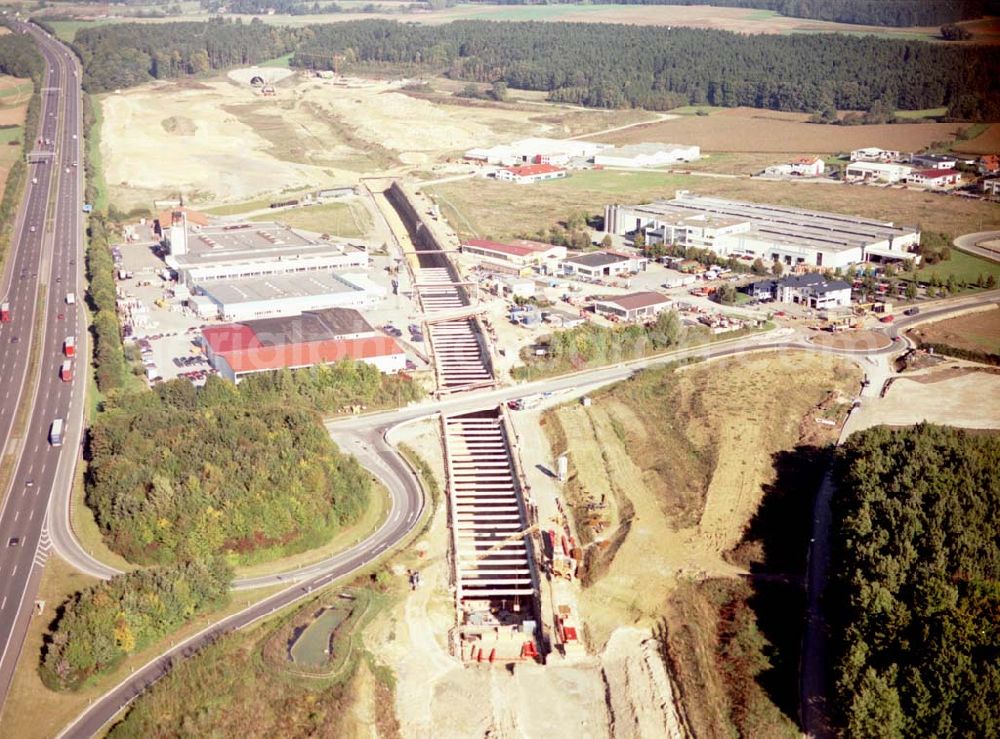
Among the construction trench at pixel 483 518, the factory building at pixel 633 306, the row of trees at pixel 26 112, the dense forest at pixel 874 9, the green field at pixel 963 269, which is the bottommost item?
the construction trench at pixel 483 518

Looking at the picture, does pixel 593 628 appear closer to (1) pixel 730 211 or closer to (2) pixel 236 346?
(2) pixel 236 346

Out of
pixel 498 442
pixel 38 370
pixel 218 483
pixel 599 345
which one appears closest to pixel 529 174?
pixel 599 345

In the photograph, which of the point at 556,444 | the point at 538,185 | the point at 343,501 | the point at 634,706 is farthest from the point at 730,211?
the point at 634,706

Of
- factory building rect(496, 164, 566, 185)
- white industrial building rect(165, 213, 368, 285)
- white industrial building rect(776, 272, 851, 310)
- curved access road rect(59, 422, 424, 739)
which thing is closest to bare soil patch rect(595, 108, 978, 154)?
factory building rect(496, 164, 566, 185)

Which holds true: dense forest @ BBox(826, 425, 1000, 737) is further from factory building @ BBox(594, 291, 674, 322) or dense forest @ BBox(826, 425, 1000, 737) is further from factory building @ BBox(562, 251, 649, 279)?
factory building @ BBox(562, 251, 649, 279)

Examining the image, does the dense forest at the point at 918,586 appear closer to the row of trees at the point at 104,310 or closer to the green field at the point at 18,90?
the row of trees at the point at 104,310

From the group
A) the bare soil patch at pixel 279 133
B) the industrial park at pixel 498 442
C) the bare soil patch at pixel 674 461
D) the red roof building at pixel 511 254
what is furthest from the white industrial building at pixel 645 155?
the bare soil patch at pixel 674 461
